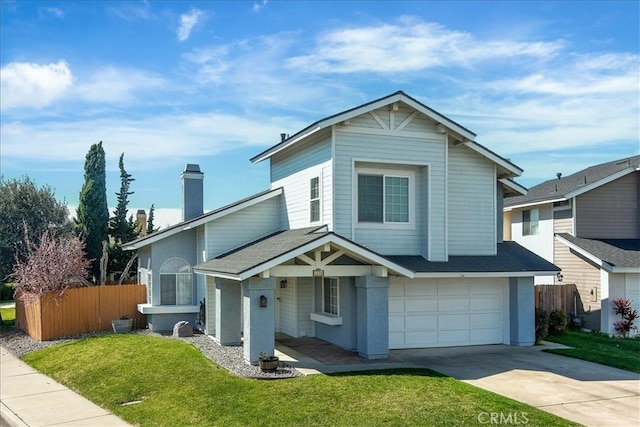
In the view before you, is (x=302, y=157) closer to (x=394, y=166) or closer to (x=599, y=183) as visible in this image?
(x=394, y=166)

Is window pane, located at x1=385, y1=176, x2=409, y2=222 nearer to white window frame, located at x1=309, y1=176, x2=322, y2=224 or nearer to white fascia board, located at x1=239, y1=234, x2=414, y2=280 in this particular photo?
white window frame, located at x1=309, y1=176, x2=322, y2=224

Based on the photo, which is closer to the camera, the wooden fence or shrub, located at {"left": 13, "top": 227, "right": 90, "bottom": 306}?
shrub, located at {"left": 13, "top": 227, "right": 90, "bottom": 306}

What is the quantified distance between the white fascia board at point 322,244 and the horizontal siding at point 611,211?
11.1m

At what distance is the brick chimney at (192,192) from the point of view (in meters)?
22.5

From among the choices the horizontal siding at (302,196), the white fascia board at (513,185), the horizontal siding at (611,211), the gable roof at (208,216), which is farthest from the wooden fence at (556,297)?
the gable roof at (208,216)

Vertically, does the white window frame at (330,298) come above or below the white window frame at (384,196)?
below

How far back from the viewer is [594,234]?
75.5 feet

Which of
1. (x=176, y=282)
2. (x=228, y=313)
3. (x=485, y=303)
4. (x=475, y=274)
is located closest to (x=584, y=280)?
(x=485, y=303)

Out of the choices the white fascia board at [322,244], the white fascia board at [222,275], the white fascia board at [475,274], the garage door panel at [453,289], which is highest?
the white fascia board at [322,244]

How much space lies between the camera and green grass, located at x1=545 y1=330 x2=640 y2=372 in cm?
1530

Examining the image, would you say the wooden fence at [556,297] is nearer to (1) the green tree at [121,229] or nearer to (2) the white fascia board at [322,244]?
(2) the white fascia board at [322,244]

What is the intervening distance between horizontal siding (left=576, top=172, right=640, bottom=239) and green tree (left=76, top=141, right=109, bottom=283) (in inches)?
871

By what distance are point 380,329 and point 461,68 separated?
759 centimetres

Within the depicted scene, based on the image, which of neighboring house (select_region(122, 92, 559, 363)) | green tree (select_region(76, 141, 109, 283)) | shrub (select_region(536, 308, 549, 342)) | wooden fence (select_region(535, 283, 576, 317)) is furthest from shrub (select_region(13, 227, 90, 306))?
wooden fence (select_region(535, 283, 576, 317))
